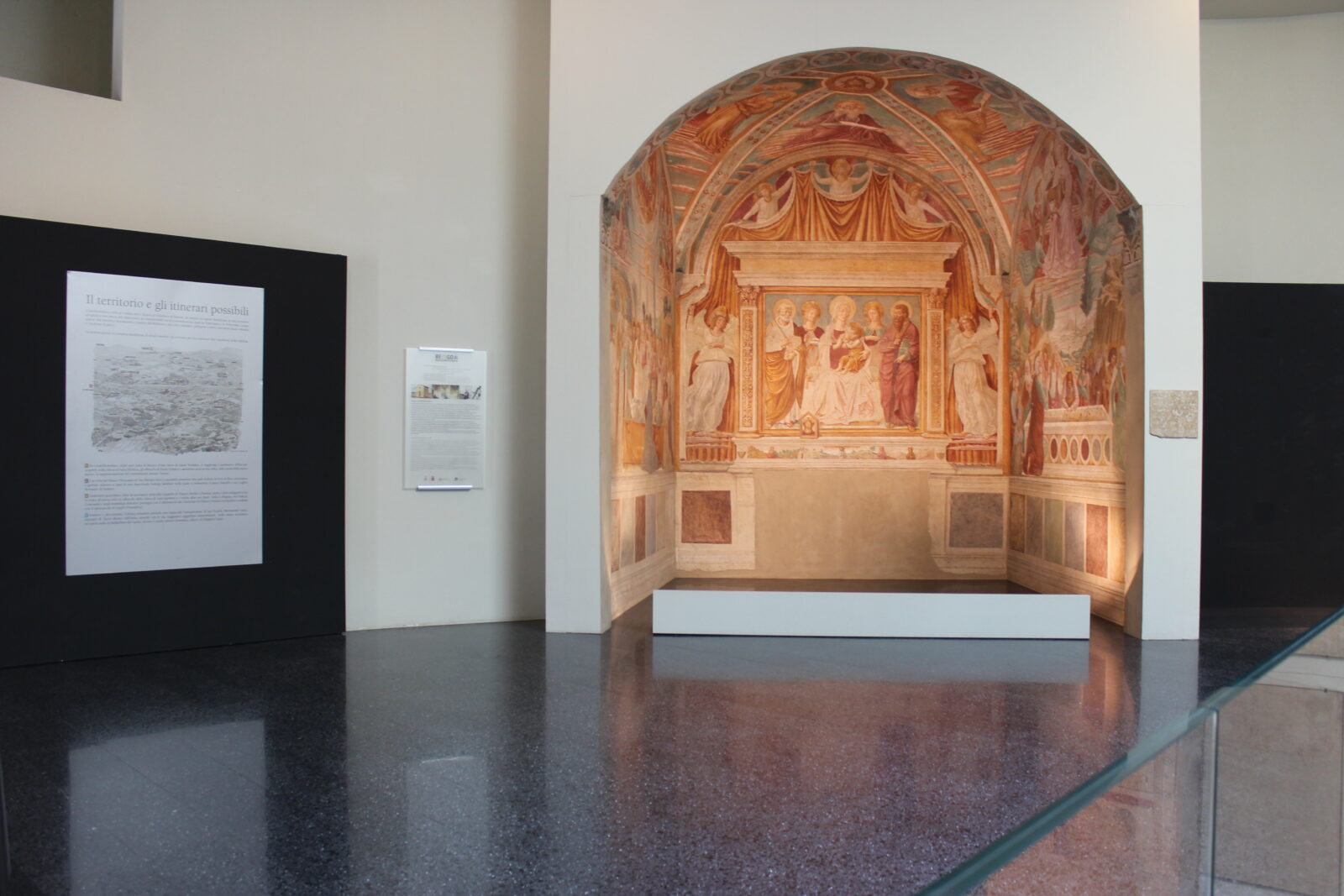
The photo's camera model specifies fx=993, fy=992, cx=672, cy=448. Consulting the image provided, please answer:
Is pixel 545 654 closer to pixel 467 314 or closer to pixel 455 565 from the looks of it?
pixel 455 565

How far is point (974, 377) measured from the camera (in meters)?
13.5

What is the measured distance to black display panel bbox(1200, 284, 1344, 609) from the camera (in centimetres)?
1082

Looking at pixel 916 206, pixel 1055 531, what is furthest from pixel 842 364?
pixel 1055 531

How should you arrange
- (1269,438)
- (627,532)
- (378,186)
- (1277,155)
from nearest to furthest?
1. (378,186)
2. (1269,438)
3. (627,532)
4. (1277,155)

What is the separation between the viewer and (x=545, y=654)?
8.52 metres

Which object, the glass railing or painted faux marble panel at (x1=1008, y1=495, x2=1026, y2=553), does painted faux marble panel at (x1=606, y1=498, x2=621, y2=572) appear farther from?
the glass railing

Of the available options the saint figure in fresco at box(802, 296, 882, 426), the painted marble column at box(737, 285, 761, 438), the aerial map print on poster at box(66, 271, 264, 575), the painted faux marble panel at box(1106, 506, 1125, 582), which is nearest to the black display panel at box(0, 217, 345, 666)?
the aerial map print on poster at box(66, 271, 264, 575)

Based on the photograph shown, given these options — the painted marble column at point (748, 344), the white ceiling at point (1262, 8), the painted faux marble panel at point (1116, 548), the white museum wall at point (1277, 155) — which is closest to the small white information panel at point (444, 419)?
the painted marble column at point (748, 344)

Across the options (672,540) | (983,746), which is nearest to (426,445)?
(672,540)

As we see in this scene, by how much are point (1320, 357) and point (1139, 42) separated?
427 centimetres

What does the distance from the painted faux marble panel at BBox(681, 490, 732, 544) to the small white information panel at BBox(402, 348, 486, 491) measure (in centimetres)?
419

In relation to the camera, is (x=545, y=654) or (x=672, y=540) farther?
(x=672, y=540)

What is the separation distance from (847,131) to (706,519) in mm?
5464

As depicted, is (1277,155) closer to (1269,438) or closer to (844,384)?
(1269,438)
